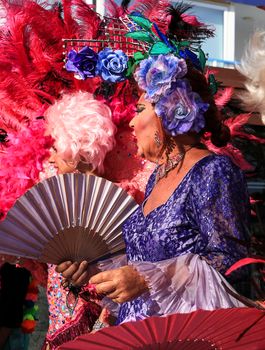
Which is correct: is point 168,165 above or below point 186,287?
above

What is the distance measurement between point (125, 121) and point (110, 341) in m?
1.73

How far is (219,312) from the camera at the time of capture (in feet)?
5.08

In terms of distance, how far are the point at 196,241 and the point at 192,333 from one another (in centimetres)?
58

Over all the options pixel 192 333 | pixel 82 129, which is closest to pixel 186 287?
pixel 192 333

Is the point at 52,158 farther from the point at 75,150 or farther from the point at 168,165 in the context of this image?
the point at 168,165

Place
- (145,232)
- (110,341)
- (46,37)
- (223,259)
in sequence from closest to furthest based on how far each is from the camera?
(110,341)
(223,259)
(145,232)
(46,37)

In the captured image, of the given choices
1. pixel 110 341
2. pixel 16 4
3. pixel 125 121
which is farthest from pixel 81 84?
pixel 110 341

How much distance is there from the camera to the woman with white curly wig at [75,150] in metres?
3.03

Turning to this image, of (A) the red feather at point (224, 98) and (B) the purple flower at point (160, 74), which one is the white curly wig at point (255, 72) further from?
(A) the red feather at point (224, 98)

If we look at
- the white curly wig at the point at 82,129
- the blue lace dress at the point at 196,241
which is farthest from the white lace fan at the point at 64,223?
the blue lace dress at the point at 196,241

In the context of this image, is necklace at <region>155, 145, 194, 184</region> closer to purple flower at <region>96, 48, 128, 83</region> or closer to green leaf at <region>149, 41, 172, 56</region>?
green leaf at <region>149, 41, 172, 56</region>

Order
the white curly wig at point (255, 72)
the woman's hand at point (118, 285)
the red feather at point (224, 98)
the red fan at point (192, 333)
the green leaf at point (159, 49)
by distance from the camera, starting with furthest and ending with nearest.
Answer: the red feather at point (224, 98)
the green leaf at point (159, 49)
the white curly wig at point (255, 72)
the woman's hand at point (118, 285)
the red fan at point (192, 333)

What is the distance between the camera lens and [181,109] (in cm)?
229

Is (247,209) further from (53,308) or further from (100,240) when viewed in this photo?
(53,308)
